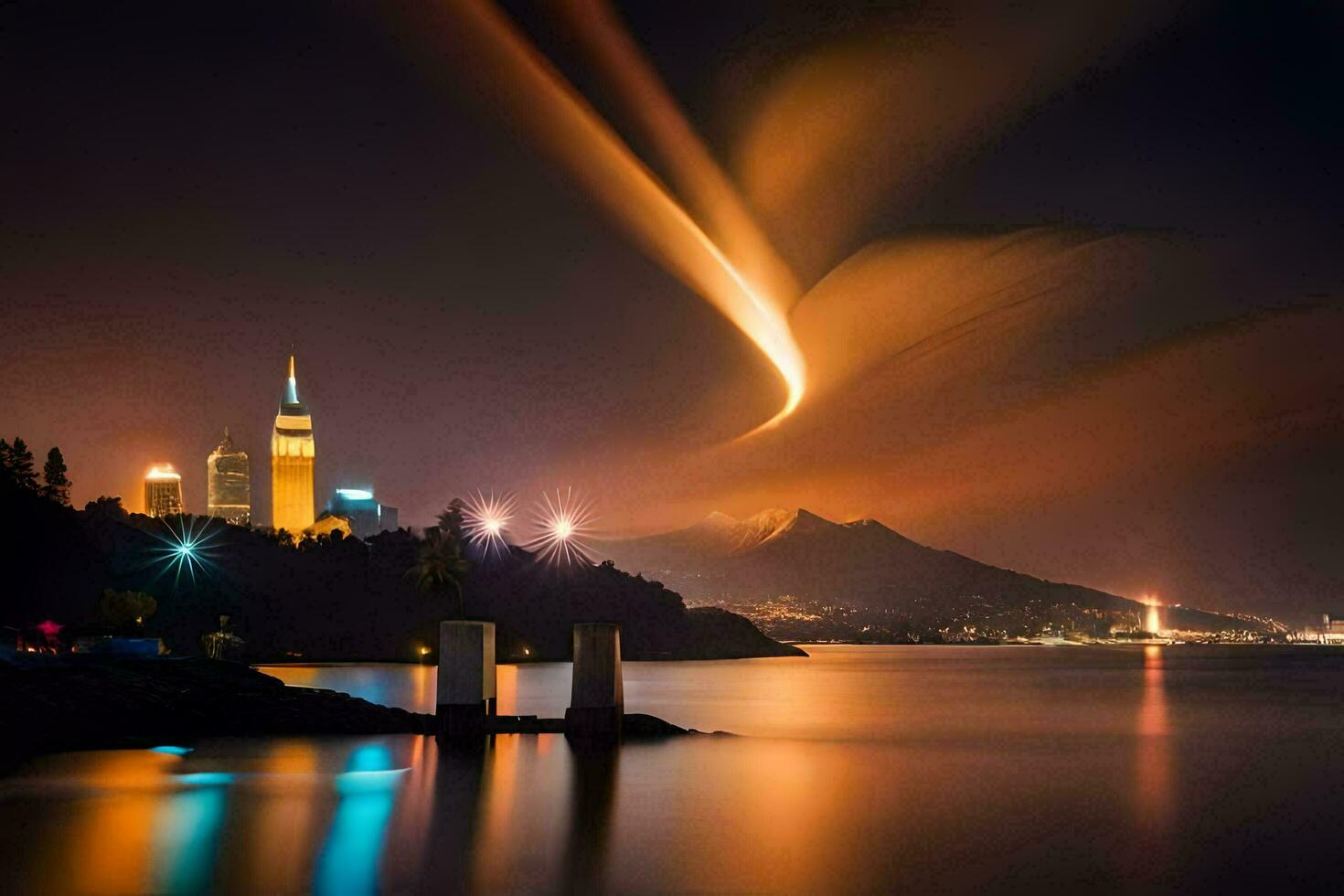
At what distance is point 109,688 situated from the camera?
219ft

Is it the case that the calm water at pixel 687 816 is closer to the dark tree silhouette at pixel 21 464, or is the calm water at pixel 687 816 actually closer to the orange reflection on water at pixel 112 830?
the orange reflection on water at pixel 112 830

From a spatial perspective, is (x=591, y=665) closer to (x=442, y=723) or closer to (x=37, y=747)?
(x=442, y=723)

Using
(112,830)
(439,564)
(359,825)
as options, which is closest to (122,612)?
(439,564)

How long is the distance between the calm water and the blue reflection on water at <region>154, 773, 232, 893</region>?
0.38ft

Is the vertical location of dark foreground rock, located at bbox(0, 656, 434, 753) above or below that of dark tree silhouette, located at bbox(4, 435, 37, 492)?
below

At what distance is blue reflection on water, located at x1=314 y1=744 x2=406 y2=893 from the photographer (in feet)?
114

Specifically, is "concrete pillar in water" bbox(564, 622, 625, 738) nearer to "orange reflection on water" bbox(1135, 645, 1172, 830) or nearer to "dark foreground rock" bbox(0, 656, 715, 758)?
"dark foreground rock" bbox(0, 656, 715, 758)

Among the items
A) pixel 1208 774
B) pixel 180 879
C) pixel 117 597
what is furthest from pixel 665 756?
pixel 117 597

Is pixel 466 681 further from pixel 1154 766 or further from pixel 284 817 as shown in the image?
pixel 1154 766

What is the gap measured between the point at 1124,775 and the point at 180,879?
4238 centimetres

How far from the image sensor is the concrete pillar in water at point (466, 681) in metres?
58.2

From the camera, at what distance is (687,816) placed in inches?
1849

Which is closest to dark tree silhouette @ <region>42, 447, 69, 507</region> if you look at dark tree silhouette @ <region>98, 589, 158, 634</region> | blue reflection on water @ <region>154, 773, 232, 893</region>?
dark tree silhouette @ <region>98, 589, 158, 634</region>

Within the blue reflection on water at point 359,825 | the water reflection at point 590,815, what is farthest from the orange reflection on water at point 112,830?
the water reflection at point 590,815
